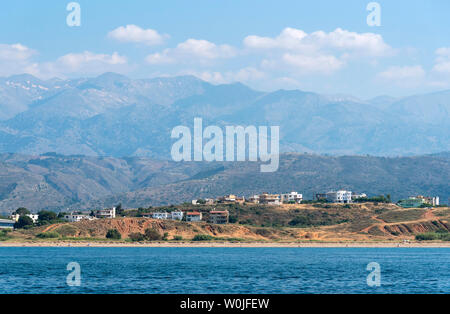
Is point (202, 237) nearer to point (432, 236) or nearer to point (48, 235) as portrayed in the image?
point (48, 235)

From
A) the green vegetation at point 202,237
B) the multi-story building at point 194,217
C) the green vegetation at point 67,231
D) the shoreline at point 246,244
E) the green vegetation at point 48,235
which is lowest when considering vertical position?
the shoreline at point 246,244

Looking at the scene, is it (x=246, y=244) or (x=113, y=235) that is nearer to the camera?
(x=246, y=244)

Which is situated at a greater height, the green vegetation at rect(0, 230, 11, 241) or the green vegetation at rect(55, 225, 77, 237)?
the green vegetation at rect(55, 225, 77, 237)

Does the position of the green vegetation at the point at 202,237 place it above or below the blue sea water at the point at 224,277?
below

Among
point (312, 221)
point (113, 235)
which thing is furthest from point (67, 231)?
point (312, 221)

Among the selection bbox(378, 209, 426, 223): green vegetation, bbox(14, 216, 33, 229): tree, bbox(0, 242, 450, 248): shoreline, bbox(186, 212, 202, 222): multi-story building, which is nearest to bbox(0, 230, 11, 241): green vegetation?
bbox(0, 242, 450, 248): shoreline

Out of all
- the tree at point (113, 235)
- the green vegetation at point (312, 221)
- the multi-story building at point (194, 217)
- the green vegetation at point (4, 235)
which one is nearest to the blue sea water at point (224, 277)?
the tree at point (113, 235)

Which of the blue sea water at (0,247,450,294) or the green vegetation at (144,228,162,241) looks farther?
the green vegetation at (144,228,162,241)

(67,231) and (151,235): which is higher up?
(67,231)

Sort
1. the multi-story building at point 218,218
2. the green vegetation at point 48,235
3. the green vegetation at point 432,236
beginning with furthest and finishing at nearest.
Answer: the multi-story building at point 218,218, the green vegetation at point 432,236, the green vegetation at point 48,235

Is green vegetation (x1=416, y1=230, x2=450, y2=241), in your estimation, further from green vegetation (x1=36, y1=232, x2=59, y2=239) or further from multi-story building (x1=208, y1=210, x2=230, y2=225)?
green vegetation (x1=36, y1=232, x2=59, y2=239)

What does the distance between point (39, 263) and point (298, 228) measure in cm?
9846

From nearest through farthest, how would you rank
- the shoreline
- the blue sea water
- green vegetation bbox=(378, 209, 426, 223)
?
the blue sea water → the shoreline → green vegetation bbox=(378, 209, 426, 223)

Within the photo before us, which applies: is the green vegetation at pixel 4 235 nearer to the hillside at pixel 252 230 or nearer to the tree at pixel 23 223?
the hillside at pixel 252 230
